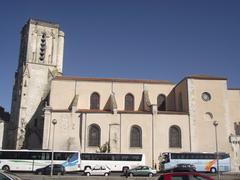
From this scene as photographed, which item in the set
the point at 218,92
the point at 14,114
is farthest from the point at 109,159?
the point at 14,114

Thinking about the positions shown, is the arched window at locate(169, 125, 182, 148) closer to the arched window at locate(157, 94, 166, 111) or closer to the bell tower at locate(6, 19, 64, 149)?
the arched window at locate(157, 94, 166, 111)

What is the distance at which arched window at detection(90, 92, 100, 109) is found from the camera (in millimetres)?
51469

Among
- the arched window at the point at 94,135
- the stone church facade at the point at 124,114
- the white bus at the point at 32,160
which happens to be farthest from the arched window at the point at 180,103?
the white bus at the point at 32,160

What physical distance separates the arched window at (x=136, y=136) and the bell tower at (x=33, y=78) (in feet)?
51.7

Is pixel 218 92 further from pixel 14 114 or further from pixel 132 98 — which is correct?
pixel 14 114

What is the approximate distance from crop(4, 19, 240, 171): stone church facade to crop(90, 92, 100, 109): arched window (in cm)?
16

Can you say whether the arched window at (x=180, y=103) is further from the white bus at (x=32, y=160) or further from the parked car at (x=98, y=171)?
the white bus at (x=32, y=160)

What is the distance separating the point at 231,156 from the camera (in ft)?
148

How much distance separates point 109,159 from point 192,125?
13.6 meters

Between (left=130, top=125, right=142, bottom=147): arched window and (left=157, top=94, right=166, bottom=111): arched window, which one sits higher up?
(left=157, top=94, right=166, bottom=111): arched window

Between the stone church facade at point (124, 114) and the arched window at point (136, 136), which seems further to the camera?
the arched window at point (136, 136)

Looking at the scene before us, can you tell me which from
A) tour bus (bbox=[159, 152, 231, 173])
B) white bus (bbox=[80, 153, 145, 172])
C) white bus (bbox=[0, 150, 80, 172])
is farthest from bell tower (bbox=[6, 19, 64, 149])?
tour bus (bbox=[159, 152, 231, 173])

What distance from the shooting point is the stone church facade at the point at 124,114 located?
45406 millimetres

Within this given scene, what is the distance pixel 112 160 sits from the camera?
A: 131 feet
